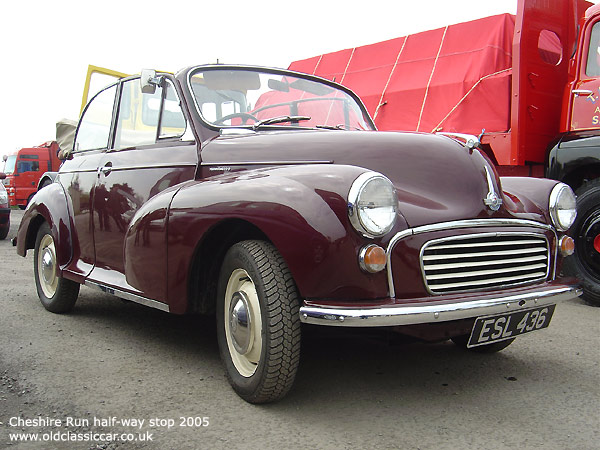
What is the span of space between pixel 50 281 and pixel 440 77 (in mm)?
5542

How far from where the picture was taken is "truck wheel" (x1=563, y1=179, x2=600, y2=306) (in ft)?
17.2

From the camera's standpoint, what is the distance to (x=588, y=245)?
534 centimetres

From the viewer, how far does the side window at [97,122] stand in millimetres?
4426

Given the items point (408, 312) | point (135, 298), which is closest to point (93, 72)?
point (135, 298)

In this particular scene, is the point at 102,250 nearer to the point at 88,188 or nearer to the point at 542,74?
the point at 88,188

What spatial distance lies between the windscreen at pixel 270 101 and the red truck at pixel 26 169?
21.1 metres

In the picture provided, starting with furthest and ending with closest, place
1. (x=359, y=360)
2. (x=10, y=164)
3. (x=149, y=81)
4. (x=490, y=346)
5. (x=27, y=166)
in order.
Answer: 1. (x=10, y=164)
2. (x=27, y=166)
3. (x=149, y=81)
4. (x=490, y=346)
5. (x=359, y=360)

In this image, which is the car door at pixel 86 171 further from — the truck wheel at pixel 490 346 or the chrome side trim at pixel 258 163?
the truck wheel at pixel 490 346

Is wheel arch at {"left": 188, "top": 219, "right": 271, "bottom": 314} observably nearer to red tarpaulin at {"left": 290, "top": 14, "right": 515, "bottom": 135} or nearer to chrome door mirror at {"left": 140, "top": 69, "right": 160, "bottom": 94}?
chrome door mirror at {"left": 140, "top": 69, "right": 160, "bottom": 94}

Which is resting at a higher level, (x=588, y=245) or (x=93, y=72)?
(x=93, y=72)

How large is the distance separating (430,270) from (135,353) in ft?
6.21

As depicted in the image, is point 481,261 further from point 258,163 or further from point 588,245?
point 588,245

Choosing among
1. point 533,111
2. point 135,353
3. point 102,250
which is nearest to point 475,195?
point 135,353

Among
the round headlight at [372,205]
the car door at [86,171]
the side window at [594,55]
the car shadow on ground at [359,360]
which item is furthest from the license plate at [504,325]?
the side window at [594,55]
